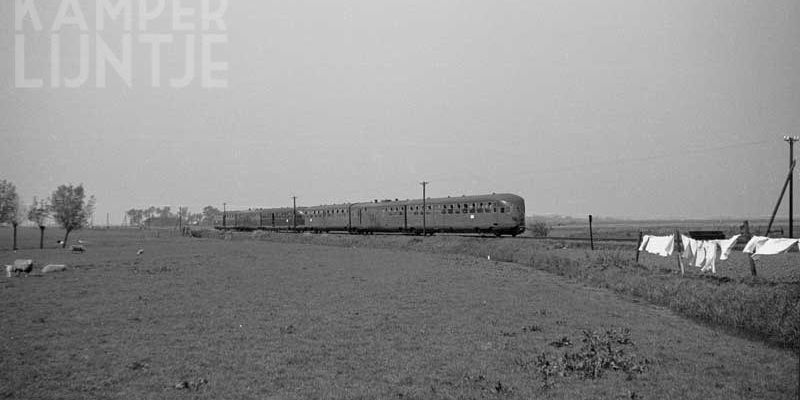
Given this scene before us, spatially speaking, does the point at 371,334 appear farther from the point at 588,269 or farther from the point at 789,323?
the point at 588,269

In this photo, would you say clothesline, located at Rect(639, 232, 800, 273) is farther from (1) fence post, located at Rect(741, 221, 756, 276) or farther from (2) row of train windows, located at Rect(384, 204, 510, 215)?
(2) row of train windows, located at Rect(384, 204, 510, 215)

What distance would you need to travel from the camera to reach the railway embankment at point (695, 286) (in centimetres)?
1394

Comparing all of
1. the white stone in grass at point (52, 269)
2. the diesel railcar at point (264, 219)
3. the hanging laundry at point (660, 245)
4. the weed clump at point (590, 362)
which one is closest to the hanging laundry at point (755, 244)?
the hanging laundry at point (660, 245)

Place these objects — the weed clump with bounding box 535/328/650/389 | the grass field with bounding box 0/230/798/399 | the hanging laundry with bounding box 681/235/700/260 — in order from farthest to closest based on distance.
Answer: the hanging laundry with bounding box 681/235/700/260
the weed clump with bounding box 535/328/650/389
the grass field with bounding box 0/230/798/399

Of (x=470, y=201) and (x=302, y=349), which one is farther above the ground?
(x=470, y=201)

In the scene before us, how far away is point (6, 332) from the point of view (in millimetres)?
13227

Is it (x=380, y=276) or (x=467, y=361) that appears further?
(x=380, y=276)

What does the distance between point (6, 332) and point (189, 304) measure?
211 inches

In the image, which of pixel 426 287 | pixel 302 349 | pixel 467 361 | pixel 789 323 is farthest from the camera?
pixel 426 287

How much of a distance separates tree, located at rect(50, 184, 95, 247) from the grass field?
144ft

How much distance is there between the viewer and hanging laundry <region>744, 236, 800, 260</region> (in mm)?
17750

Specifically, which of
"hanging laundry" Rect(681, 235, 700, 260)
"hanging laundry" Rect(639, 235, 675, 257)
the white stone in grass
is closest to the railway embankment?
"hanging laundry" Rect(639, 235, 675, 257)

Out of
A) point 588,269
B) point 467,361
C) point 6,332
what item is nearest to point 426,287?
point 588,269

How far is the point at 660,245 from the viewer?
24.0m
